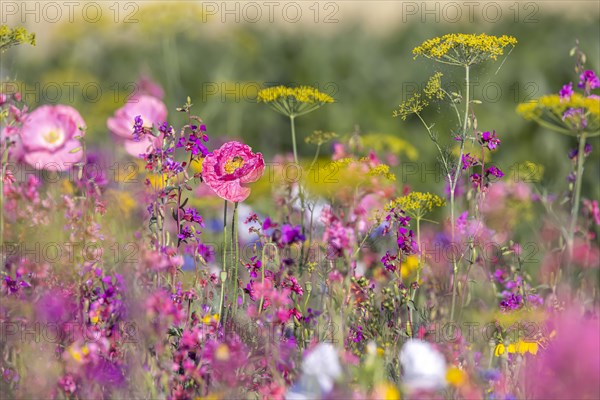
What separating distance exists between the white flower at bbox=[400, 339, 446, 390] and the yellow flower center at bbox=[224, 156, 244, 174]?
0.85 m

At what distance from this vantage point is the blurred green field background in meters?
6.45

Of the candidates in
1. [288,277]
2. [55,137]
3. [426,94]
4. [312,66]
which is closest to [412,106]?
[426,94]

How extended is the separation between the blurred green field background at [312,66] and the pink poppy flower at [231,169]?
105 inches

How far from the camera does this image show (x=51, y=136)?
12.7ft

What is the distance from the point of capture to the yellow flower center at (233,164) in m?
2.66

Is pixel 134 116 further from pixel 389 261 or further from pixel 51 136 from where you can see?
pixel 389 261

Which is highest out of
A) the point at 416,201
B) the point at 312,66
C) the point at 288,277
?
the point at 416,201

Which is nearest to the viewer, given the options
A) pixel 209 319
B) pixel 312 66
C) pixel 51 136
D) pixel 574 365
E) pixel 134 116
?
pixel 574 365

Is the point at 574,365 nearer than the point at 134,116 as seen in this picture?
Yes

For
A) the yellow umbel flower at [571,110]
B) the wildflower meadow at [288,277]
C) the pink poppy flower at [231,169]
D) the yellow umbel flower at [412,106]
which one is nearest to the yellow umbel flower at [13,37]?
the wildflower meadow at [288,277]

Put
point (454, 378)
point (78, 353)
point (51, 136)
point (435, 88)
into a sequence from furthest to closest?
1. point (51, 136)
2. point (435, 88)
3. point (78, 353)
4. point (454, 378)

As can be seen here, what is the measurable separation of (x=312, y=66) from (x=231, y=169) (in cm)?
557

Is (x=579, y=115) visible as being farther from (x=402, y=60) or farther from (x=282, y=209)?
(x=402, y=60)

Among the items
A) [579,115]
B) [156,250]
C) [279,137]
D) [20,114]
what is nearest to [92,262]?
[156,250]
